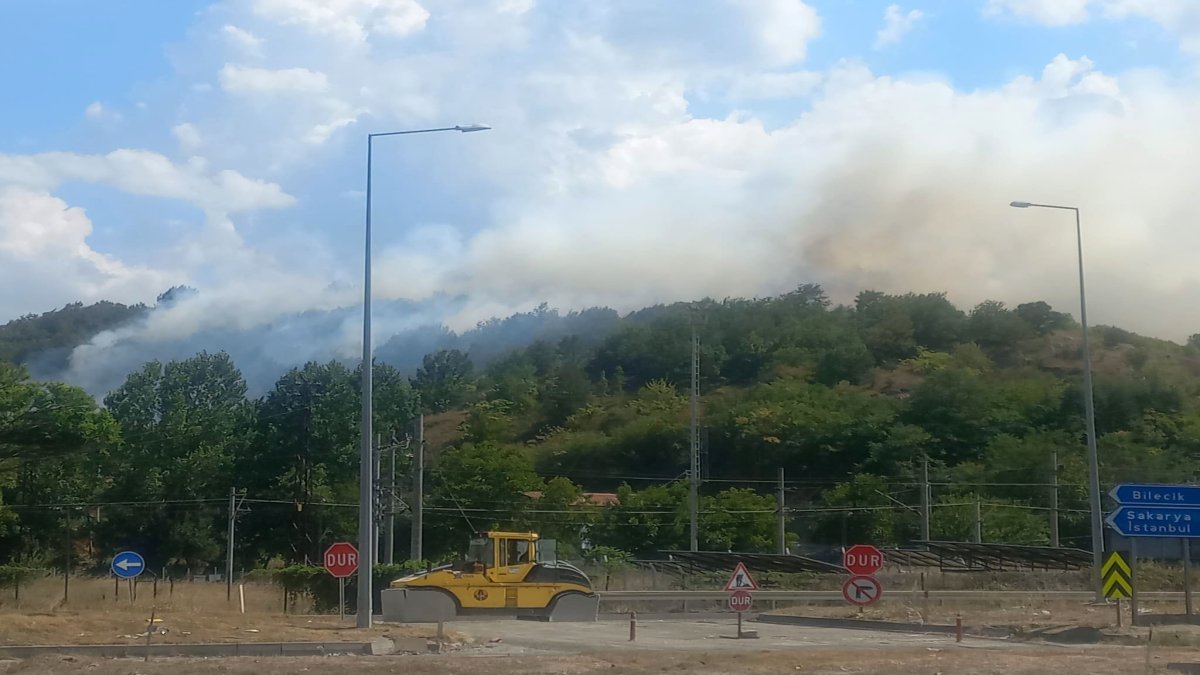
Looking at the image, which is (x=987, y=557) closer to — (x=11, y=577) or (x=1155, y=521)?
(x=1155, y=521)

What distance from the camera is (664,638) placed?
28141mm

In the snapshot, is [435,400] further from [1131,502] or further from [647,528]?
[1131,502]

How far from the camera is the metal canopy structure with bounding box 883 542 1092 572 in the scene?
165 feet

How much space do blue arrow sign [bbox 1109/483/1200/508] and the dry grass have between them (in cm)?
1577

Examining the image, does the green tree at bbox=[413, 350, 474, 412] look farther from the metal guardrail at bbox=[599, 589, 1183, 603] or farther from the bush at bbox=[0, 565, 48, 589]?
the metal guardrail at bbox=[599, 589, 1183, 603]

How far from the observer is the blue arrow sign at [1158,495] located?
28.0m

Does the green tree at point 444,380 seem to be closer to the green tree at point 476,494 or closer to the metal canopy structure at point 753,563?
the green tree at point 476,494

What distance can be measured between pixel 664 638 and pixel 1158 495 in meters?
11.6

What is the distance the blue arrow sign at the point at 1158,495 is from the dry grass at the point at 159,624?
1577 centimetres

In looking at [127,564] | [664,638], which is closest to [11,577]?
[127,564]

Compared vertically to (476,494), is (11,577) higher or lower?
lower

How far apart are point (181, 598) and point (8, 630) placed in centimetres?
1532

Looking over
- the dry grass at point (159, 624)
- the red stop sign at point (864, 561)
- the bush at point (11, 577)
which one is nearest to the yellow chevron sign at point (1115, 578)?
the red stop sign at point (864, 561)

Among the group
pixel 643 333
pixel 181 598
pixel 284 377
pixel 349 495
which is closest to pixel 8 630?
pixel 181 598
